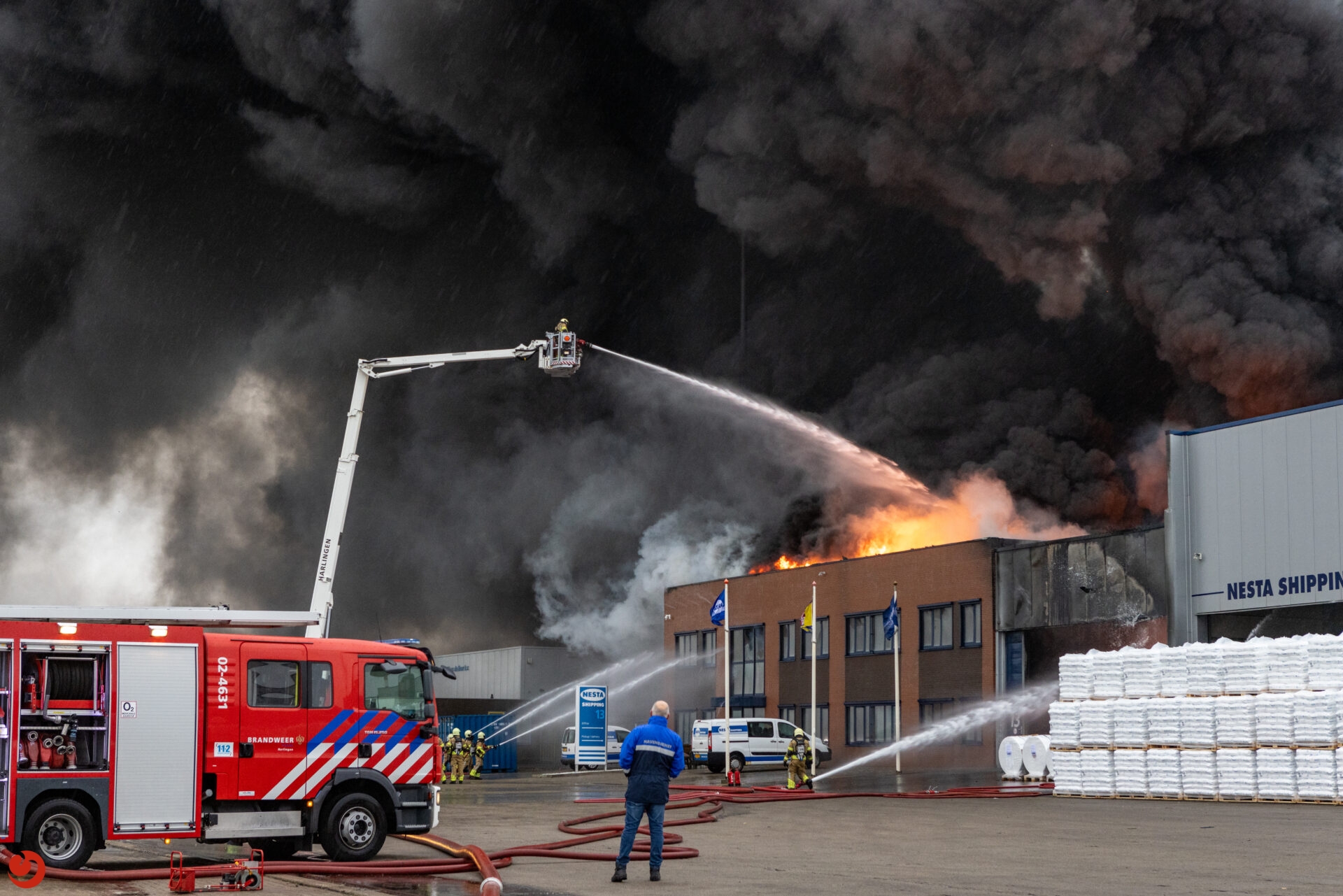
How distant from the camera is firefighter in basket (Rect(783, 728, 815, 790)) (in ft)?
98.1

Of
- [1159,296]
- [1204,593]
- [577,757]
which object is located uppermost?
[1159,296]

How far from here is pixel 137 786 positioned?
1452 centimetres

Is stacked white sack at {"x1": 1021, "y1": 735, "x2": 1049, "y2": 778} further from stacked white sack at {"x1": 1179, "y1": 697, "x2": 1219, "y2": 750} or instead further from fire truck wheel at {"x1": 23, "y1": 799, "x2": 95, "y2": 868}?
fire truck wheel at {"x1": 23, "y1": 799, "x2": 95, "y2": 868}

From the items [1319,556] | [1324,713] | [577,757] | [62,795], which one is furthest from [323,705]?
[577,757]

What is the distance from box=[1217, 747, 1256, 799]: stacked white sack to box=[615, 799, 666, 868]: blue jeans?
557 inches

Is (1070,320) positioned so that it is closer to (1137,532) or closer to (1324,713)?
(1137,532)

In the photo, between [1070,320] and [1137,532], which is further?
[1070,320]

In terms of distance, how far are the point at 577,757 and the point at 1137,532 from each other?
57.4 ft

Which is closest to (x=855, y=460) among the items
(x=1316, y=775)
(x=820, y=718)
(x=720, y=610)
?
(x=820, y=718)

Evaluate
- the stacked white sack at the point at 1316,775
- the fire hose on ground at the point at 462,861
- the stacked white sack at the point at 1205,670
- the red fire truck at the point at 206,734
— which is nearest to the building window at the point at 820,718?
the stacked white sack at the point at 1205,670

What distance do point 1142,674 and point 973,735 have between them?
14975 mm

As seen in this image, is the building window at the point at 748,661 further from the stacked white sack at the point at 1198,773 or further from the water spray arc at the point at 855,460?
the stacked white sack at the point at 1198,773

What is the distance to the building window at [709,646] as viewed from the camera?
5328 centimetres

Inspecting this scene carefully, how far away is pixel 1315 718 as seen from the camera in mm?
23078
